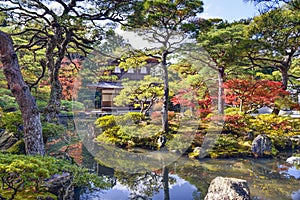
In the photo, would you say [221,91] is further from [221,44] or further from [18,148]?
[18,148]

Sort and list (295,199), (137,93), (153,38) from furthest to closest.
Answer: (137,93) < (153,38) < (295,199)

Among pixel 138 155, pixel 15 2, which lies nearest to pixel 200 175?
pixel 138 155

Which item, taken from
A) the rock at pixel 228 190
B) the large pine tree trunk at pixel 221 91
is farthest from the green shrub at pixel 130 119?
the rock at pixel 228 190

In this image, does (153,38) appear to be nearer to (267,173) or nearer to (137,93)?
(137,93)

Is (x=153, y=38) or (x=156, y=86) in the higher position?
(x=153, y=38)

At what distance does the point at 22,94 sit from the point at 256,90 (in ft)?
19.7

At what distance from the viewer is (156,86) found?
8.19 meters

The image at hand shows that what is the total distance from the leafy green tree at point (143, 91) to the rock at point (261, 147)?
3235mm

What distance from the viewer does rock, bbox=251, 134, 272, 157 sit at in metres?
6.02

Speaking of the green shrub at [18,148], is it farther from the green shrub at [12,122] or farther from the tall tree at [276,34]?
the tall tree at [276,34]

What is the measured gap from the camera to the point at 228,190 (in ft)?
10.4

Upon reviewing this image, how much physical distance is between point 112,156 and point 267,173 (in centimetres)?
352

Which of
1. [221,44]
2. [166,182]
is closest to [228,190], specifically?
[166,182]

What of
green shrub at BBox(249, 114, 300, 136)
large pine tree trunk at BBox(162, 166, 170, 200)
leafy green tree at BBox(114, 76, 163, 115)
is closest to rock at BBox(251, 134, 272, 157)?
green shrub at BBox(249, 114, 300, 136)
